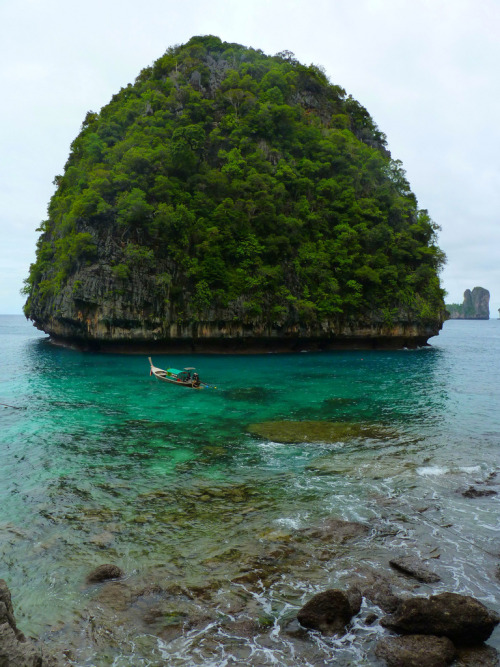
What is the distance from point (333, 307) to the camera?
45031 mm

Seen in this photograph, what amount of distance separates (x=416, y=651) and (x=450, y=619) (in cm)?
76

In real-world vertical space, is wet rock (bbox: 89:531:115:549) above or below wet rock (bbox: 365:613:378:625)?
above

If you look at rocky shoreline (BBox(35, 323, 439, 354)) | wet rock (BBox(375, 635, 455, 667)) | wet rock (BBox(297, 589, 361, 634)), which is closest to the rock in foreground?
wet rock (BBox(297, 589, 361, 634))

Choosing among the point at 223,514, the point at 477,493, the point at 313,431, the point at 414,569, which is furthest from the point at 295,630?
the point at 313,431

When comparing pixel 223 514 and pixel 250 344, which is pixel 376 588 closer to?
pixel 223 514

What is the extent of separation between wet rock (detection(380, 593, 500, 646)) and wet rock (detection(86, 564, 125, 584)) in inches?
194

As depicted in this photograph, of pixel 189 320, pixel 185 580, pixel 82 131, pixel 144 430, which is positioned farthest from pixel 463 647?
pixel 82 131

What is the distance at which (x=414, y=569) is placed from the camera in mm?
7887

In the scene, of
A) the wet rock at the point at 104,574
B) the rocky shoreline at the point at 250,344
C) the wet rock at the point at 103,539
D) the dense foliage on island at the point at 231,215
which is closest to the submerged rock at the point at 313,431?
the wet rock at the point at 103,539

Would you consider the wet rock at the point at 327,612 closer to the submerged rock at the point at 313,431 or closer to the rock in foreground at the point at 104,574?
the rock in foreground at the point at 104,574

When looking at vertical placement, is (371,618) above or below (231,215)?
below

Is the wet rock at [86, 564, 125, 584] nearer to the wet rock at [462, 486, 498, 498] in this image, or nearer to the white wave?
the wet rock at [462, 486, 498, 498]

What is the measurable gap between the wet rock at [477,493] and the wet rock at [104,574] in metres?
8.81

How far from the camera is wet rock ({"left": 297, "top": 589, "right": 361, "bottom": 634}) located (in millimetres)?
6559
